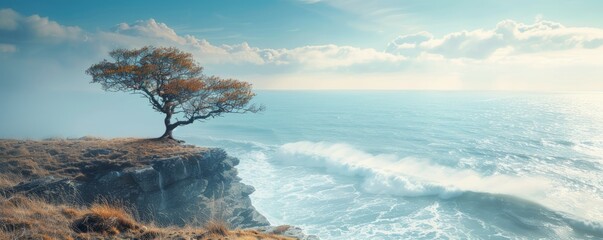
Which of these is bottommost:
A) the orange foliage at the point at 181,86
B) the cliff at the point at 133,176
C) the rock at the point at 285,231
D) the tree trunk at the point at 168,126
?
the rock at the point at 285,231

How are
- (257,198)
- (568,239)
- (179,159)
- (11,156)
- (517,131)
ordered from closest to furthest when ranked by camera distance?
(11,156) < (179,159) < (568,239) < (257,198) < (517,131)

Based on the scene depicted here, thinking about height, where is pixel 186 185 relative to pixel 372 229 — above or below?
above

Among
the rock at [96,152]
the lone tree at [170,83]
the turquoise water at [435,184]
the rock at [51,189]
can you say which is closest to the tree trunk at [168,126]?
the lone tree at [170,83]

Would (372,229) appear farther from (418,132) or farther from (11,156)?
(418,132)

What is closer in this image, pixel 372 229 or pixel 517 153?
pixel 372 229

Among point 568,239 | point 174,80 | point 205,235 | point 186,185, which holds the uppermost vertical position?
point 174,80

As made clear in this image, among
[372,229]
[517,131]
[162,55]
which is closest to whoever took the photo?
[162,55]

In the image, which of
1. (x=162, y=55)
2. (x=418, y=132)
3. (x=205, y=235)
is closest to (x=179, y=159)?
(x=162, y=55)

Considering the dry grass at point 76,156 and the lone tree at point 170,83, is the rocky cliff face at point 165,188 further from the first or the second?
the lone tree at point 170,83

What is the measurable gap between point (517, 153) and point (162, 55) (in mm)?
63381

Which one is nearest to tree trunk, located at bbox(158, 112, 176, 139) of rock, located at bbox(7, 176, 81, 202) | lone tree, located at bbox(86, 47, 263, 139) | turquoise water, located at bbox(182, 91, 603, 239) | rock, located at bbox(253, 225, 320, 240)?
lone tree, located at bbox(86, 47, 263, 139)

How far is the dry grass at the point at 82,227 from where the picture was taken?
7227 mm

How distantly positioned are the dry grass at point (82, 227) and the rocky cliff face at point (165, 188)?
18.0 ft

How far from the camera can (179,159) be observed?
21.5 metres
